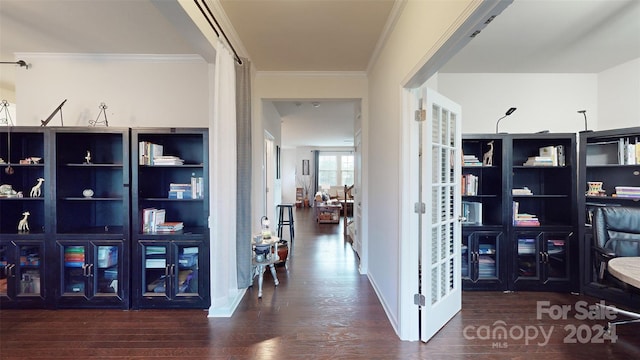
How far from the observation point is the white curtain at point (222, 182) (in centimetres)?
229

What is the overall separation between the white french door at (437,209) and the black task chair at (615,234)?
120 centimetres

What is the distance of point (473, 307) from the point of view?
2.55m

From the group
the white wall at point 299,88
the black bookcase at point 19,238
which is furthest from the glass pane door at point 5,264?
the white wall at point 299,88

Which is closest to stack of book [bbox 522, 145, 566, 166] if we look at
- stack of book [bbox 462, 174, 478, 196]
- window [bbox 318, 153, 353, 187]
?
stack of book [bbox 462, 174, 478, 196]

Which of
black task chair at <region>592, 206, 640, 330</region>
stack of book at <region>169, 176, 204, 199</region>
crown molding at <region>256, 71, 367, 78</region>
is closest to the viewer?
black task chair at <region>592, 206, 640, 330</region>

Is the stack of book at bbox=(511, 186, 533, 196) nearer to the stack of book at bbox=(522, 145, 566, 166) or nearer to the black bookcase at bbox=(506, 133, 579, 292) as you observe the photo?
the black bookcase at bbox=(506, 133, 579, 292)

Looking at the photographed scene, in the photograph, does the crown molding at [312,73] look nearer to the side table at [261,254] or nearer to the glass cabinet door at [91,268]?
the side table at [261,254]

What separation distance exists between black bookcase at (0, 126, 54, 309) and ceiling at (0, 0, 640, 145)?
988mm

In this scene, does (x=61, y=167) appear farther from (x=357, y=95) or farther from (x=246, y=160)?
(x=357, y=95)

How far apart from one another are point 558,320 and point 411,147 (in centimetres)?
215

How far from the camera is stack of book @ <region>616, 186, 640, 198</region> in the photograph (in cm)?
261

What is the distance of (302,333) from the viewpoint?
6.97ft

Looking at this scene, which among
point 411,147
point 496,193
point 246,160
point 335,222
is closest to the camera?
point 411,147

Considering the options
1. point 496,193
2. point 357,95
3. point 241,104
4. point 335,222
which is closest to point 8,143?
point 241,104
